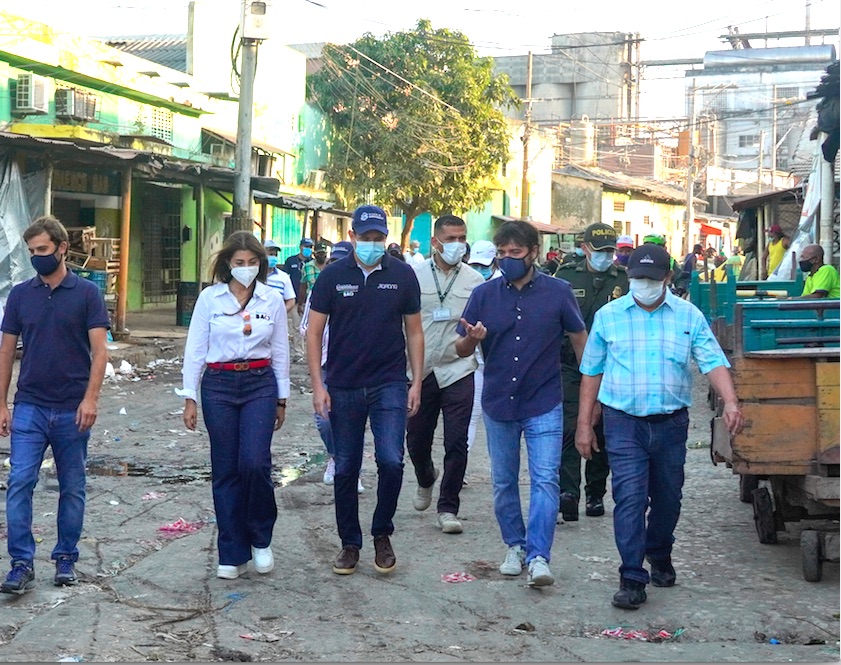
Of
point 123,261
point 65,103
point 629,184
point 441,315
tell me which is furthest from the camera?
point 629,184

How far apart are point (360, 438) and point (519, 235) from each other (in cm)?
135

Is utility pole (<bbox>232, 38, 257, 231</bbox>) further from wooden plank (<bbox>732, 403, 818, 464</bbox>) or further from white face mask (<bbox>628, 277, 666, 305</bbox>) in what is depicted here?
wooden plank (<bbox>732, 403, 818, 464</bbox>)

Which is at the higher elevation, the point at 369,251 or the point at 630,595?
the point at 369,251

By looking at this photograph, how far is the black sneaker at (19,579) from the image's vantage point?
5668 millimetres

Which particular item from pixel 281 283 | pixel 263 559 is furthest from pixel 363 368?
pixel 281 283

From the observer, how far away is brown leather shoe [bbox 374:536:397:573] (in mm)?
6250

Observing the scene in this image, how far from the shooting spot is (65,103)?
23.2 metres

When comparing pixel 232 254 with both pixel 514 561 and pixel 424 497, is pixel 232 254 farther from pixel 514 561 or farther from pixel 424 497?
pixel 424 497

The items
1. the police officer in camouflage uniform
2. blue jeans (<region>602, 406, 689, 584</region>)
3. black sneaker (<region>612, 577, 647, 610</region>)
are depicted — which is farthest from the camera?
the police officer in camouflage uniform

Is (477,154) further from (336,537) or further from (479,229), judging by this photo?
(336,537)

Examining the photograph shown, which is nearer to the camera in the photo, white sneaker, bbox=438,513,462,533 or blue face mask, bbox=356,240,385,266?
blue face mask, bbox=356,240,385,266

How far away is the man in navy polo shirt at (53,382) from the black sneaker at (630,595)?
2675 mm

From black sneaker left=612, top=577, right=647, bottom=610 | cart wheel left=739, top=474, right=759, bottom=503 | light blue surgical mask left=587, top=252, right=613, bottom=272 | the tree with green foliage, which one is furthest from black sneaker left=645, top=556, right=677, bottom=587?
the tree with green foliage

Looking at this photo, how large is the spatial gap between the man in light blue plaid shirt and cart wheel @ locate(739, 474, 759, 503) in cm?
155
